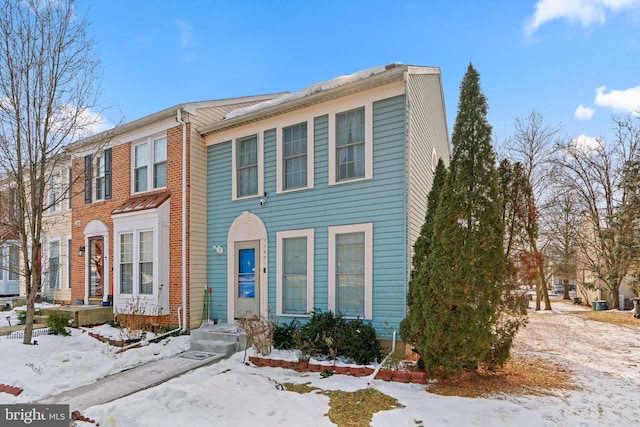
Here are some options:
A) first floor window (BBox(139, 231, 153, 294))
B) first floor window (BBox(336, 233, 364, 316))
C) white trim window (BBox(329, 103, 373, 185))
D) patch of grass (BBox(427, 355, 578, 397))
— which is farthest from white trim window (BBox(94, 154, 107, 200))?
patch of grass (BBox(427, 355, 578, 397))

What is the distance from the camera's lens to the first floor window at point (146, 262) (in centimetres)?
1024

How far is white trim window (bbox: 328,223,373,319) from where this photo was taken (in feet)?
25.4

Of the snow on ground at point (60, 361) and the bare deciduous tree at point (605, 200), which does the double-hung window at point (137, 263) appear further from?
the bare deciduous tree at point (605, 200)

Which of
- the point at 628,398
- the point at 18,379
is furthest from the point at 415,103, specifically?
the point at 18,379

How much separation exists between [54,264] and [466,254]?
13799 mm

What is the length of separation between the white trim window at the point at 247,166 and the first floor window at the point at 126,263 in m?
3.54

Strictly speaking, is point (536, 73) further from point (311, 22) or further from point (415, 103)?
point (311, 22)

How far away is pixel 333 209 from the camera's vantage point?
8.34 metres

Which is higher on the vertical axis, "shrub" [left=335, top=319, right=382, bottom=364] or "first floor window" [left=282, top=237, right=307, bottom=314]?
"first floor window" [left=282, top=237, right=307, bottom=314]

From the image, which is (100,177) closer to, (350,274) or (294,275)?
(294,275)

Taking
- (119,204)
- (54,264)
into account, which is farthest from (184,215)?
(54,264)

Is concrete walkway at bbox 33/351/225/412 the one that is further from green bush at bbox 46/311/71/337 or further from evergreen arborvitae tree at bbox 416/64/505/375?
evergreen arborvitae tree at bbox 416/64/505/375

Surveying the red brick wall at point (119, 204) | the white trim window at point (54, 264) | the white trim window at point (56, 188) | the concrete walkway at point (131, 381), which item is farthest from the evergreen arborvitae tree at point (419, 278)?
the white trim window at point (54, 264)

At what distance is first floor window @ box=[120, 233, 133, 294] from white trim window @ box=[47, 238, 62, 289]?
4.05 metres
